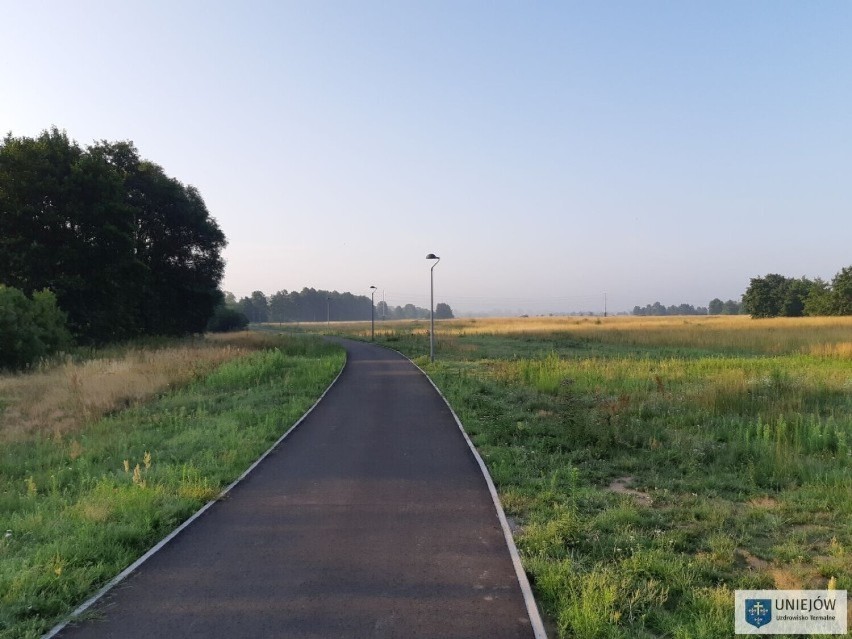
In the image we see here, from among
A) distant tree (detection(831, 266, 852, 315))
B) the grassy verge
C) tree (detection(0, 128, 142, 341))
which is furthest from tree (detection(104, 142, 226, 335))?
distant tree (detection(831, 266, 852, 315))

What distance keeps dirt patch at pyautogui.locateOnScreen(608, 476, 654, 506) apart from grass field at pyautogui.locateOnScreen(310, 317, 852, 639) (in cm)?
1

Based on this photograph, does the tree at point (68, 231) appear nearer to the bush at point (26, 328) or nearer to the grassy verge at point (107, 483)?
the bush at point (26, 328)

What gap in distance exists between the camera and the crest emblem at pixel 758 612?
3.92 meters

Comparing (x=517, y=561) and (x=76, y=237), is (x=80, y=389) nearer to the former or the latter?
(x=517, y=561)

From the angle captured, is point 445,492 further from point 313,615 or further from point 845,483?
point 845,483

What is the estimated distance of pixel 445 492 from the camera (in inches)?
279

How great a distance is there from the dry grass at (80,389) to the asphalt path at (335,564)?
288 inches

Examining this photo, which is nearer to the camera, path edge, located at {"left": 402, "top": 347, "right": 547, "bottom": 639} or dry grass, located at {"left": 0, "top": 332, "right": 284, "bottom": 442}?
path edge, located at {"left": 402, "top": 347, "right": 547, "bottom": 639}

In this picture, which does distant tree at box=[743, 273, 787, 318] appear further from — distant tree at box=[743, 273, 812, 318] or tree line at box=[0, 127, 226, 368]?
tree line at box=[0, 127, 226, 368]

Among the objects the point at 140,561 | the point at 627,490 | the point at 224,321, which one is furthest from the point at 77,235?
the point at 224,321

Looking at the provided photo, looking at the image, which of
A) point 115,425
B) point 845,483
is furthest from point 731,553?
point 115,425

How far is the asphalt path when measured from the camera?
157 inches

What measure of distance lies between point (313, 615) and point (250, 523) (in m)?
2.35

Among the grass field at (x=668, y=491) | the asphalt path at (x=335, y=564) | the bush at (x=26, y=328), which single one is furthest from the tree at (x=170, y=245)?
the asphalt path at (x=335, y=564)
